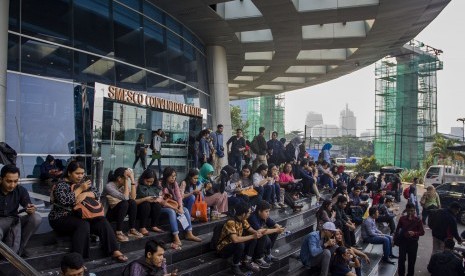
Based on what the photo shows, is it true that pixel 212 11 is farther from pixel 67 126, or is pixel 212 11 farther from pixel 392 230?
pixel 392 230

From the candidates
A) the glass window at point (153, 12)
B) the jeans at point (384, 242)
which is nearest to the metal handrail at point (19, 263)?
the jeans at point (384, 242)

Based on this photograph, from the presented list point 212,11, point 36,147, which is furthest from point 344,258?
point 212,11

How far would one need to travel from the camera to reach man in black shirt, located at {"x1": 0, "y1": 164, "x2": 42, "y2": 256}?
469cm

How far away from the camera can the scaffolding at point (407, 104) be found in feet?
153

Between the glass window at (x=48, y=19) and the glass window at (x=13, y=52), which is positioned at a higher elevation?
the glass window at (x=48, y=19)

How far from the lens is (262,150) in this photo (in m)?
13.9

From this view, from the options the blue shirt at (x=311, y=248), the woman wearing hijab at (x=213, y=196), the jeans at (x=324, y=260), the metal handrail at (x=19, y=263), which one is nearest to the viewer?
the metal handrail at (x=19, y=263)

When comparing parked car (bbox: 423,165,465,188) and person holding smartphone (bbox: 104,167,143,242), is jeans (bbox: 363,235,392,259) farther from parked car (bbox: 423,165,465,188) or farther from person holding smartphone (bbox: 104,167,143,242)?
parked car (bbox: 423,165,465,188)

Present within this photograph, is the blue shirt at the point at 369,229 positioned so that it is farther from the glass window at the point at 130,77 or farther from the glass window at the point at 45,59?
the glass window at the point at 45,59

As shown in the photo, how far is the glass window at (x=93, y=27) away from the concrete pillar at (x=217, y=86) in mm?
7679

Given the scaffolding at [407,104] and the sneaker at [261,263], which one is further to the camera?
the scaffolding at [407,104]

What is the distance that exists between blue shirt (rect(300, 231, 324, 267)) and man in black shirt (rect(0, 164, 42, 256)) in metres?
4.33

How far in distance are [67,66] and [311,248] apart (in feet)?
24.3

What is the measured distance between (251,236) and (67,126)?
595 cm
